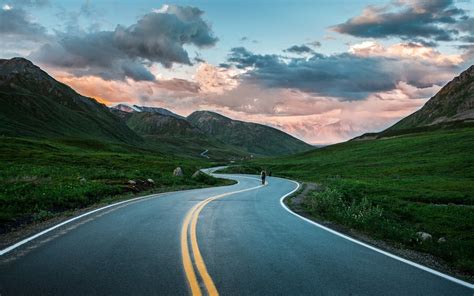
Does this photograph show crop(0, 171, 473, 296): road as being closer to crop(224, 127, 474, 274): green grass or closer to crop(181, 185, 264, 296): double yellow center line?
crop(181, 185, 264, 296): double yellow center line

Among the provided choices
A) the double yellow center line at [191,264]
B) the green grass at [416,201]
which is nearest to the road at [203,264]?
the double yellow center line at [191,264]

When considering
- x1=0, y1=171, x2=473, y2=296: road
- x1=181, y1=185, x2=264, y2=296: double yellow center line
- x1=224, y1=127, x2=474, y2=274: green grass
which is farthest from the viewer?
x1=224, y1=127, x2=474, y2=274: green grass

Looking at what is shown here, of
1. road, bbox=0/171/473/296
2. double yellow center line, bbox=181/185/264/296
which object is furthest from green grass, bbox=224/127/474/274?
double yellow center line, bbox=181/185/264/296

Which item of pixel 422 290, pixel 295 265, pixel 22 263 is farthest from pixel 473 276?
Result: pixel 22 263

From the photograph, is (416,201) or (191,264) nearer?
(191,264)

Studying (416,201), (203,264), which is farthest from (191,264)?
(416,201)

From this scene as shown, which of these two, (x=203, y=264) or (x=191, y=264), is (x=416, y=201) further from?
(x=191, y=264)

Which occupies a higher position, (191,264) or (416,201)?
(191,264)

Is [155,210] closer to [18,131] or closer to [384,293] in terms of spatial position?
[384,293]

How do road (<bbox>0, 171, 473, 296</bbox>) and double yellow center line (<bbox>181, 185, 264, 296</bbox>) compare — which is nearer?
double yellow center line (<bbox>181, 185, 264, 296</bbox>)

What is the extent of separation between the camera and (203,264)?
26.6 ft

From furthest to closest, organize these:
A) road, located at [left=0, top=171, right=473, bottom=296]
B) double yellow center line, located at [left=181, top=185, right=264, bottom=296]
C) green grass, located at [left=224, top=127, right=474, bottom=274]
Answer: green grass, located at [left=224, top=127, right=474, bottom=274] → road, located at [left=0, top=171, right=473, bottom=296] → double yellow center line, located at [left=181, top=185, right=264, bottom=296]

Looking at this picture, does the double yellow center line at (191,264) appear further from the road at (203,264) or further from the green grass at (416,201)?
the green grass at (416,201)

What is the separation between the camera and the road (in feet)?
21.9
